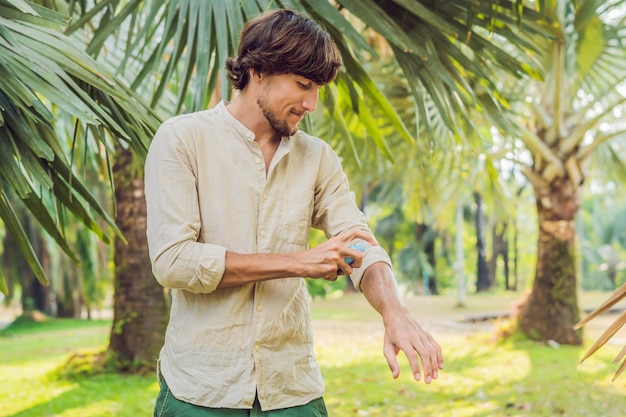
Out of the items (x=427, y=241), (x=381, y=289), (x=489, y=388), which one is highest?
(x=427, y=241)

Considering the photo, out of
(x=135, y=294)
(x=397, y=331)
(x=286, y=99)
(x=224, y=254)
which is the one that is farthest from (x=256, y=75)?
(x=135, y=294)

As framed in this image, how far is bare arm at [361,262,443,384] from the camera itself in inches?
69.0

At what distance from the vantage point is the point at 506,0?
3.40 metres

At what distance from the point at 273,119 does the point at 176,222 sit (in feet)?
1.18

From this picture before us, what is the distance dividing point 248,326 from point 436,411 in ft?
15.8

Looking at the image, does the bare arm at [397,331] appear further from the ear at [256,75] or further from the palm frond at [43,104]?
the palm frond at [43,104]

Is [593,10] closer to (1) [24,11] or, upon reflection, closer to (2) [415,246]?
(1) [24,11]

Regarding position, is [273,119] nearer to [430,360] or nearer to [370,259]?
→ [370,259]

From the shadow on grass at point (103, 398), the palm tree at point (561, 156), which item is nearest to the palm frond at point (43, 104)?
the shadow on grass at point (103, 398)

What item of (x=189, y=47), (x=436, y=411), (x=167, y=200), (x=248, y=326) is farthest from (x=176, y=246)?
(x=436, y=411)

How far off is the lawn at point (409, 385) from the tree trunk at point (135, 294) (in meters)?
0.37

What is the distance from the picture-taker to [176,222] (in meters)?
1.88

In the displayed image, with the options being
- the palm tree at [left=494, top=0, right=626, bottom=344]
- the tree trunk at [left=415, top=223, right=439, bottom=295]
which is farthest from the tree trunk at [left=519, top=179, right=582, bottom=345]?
the tree trunk at [left=415, top=223, right=439, bottom=295]

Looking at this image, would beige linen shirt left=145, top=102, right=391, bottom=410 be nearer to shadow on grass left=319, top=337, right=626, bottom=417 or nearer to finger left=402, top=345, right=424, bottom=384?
finger left=402, top=345, right=424, bottom=384
